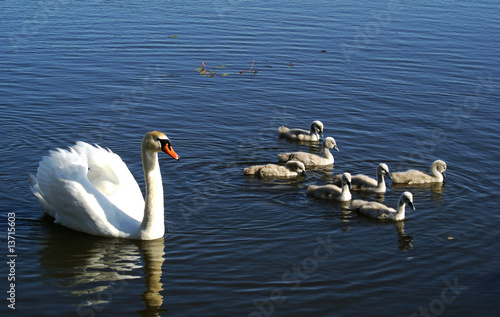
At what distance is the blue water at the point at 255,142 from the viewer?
31.4ft

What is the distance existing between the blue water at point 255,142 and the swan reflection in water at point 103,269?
33 mm

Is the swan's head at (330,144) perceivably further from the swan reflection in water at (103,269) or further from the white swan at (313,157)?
the swan reflection in water at (103,269)

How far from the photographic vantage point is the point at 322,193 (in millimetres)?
12844

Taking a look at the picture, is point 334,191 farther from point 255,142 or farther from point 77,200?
point 77,200

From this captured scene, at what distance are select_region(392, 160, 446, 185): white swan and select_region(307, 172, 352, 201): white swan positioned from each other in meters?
1.28

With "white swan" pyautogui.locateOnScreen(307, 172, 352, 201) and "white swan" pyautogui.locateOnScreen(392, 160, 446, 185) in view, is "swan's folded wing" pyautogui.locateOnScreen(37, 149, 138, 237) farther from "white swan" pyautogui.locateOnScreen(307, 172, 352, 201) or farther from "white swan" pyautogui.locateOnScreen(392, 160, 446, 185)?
"white swan" pyautogui.locateOnScreen(392, 160, 446, 185)

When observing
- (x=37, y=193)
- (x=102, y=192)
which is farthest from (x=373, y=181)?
(x=37, y=193)

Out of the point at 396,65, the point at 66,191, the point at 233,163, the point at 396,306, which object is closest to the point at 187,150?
the point at 233,163

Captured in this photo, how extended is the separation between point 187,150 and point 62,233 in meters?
4.30

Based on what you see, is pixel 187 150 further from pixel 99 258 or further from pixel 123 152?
pixel 99 258

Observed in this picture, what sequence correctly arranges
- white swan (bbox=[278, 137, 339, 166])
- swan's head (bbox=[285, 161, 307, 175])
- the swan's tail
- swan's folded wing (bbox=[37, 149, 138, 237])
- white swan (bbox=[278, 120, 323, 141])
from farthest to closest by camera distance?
white swan (bbox=[278, 120, 323, 141]) → white swan (bbox=[278, 137, 339, 166]) → swan's head (bbox=[285, 161, 307, 175]) → the swan's tail → swan's folded wing (bbox=[37, 149, 138, 237])

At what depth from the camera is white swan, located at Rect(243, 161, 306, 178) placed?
13750mm

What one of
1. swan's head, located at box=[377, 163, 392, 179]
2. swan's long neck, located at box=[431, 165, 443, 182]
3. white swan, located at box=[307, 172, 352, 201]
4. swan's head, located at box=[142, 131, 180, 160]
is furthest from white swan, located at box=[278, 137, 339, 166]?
swan's head, located at box=[142, 131, 180, 160]

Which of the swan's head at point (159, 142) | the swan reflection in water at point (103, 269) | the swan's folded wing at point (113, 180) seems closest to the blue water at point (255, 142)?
the swan reflection in water at point (103, 269)
